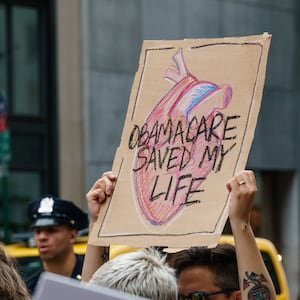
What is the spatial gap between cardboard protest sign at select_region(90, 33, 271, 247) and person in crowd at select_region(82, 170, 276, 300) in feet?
0.19

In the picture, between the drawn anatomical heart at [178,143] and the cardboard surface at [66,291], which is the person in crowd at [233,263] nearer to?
the drawn anatomical heart at [178,143]

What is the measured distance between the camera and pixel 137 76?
173 inches

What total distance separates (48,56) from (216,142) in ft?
56.3

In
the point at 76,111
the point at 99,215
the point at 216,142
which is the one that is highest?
the point at 216,142

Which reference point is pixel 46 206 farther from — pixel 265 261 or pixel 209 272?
pixel 209 272

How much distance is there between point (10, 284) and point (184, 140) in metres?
0.86

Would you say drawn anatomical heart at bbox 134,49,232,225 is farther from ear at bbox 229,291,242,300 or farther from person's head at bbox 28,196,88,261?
person's head at bbox 28,196,88,261

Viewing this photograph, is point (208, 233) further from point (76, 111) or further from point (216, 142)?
point (76, 111)

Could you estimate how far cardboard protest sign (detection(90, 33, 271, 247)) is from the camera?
13.2 ft

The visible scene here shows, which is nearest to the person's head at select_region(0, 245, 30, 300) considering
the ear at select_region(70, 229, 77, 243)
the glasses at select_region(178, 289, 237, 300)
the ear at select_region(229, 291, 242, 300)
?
the glasses at select_region(178, 289, 237, 300)

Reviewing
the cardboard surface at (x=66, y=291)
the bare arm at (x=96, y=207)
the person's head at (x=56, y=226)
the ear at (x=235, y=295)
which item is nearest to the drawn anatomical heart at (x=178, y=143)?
the bare arm at (x=96, y=207)

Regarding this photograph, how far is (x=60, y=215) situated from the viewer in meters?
6.87

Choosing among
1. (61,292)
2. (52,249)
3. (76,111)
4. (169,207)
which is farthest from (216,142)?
(76,111)

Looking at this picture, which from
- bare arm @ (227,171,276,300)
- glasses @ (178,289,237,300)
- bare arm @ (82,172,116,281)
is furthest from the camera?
bare arm @ (82,172,116,281)
